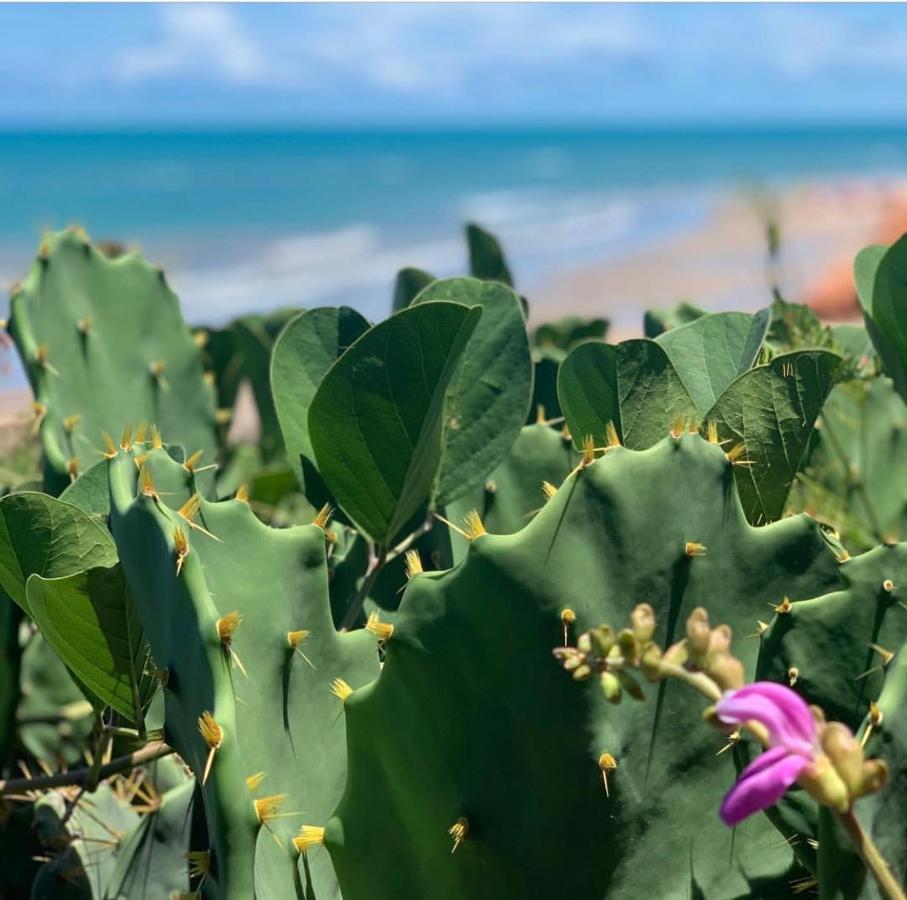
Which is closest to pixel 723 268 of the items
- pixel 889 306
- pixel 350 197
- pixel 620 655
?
pixel 350 197

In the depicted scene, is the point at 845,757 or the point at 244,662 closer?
the point at 845,757

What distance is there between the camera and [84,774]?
3.69ft

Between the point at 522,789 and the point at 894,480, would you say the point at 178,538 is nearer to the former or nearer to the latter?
the point at 522,789

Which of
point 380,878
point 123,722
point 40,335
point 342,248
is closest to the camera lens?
point 380,878

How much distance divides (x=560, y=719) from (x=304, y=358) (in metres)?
0.53

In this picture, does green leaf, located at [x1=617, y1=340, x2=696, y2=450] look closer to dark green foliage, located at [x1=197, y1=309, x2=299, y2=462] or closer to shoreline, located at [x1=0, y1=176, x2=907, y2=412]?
dark green foliage, located at [x1=197, y1=309, x2=299, y2=462]

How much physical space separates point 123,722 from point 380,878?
53 centimetres

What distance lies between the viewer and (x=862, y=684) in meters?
0.88

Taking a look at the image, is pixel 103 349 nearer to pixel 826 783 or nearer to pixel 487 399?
pixel 487 399

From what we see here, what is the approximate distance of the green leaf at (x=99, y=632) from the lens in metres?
0.96

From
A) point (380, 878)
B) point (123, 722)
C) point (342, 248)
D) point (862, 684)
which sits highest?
point (862, 684)

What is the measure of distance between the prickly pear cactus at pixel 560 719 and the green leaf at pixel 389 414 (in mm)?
235

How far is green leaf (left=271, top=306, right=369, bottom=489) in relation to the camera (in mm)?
1221

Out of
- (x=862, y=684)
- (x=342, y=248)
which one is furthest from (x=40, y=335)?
(x=342, y=248)
